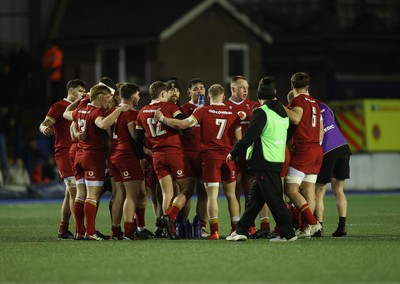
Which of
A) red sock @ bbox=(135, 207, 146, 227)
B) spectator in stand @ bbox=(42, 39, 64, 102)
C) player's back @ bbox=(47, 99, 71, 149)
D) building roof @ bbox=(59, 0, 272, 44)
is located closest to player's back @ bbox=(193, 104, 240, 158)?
red sock @ bbox=(135, 207, 146, 227)

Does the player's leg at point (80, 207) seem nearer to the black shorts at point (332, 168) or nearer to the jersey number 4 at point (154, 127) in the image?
the jersey number 4 at point (154, 127)

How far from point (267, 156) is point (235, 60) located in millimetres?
28957

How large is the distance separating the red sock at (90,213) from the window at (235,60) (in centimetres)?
2747

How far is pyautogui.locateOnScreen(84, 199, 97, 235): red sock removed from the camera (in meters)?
16.1

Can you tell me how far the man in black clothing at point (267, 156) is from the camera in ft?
49.2

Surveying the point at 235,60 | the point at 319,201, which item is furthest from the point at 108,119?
the point at 235,60

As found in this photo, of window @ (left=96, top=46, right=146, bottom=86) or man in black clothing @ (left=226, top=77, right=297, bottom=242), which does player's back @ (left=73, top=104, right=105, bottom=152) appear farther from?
window @ (left=96, top=46, right=146, bottom=86)

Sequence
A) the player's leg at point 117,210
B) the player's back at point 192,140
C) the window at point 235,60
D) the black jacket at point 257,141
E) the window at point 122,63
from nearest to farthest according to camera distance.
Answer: the black jacket at point 257,141 → the player's leg at point 117,210 → the player's back at point 192,140 → the window at point 122,63 → the window at point 235,60

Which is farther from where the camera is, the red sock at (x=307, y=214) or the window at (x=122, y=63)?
the window at (x=122, y=63)

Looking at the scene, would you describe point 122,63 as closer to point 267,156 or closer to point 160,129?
point 160,129

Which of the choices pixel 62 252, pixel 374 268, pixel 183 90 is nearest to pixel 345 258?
pixel 374 268

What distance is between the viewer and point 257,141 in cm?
1517

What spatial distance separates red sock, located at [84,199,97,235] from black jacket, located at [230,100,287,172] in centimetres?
235

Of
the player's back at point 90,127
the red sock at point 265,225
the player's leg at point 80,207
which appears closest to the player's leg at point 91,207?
the player's leg at point 80,207
